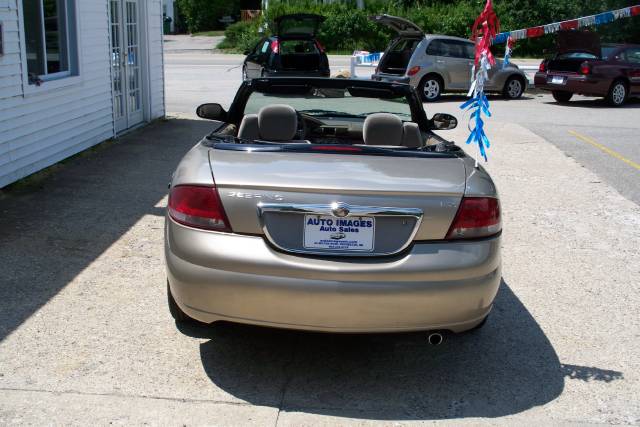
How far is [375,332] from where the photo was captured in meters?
3.66

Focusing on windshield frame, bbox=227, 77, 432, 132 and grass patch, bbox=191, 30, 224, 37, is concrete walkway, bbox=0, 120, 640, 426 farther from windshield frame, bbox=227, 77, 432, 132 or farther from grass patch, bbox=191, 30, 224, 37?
grass patch, bbox=191, 30, 224, 37

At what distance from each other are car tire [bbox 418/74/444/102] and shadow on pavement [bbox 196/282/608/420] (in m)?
14.9

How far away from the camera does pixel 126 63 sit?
12305mm

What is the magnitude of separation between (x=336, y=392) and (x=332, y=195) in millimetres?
1017

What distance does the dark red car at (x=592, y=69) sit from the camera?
1845cm

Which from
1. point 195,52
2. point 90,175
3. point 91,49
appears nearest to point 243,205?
point 90,175

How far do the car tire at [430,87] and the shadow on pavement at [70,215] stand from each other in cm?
939

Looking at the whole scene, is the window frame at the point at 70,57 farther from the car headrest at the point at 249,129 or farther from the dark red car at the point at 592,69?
the dark red car at the point at 592,69

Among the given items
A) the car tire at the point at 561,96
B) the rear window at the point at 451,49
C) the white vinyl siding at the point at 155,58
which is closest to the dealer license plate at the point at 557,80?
the car tire at the point at 561,96

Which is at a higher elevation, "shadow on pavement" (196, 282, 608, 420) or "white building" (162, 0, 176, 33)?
"white building" (162, 0, 176, 33)

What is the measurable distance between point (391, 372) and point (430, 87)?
1579cm

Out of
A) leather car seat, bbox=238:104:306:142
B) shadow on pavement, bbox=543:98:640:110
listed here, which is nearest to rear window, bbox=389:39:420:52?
shadow on pavement, bbox=543:98:640:110

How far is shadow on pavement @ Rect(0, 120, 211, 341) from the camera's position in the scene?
17.1 ft

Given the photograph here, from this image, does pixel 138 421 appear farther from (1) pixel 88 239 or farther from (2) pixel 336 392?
(1) pixel 88 239
